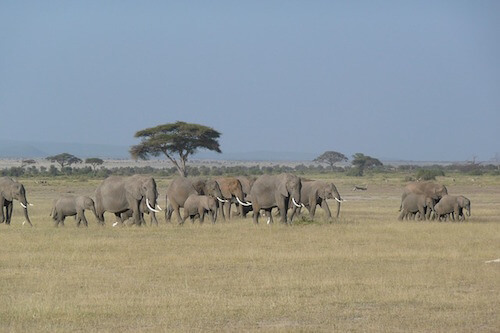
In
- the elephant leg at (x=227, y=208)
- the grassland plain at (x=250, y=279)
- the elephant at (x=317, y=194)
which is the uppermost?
the elephant at (x=317, y=194)

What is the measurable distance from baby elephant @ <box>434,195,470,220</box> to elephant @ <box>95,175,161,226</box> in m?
10.0

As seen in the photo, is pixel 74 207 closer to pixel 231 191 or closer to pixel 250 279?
pixel 231 191

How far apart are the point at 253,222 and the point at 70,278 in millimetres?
15697

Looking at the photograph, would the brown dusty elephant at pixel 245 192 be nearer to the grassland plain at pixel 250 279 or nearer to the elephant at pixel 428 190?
the elephant at pixel 428 190

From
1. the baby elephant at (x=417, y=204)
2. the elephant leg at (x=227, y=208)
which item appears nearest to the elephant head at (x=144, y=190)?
the elephant leg at (x=227, y=208)

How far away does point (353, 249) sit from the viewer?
22.5 meters

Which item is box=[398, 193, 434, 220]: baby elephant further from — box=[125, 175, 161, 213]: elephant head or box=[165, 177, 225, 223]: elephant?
box=[125, 175, 161, 213]: elephant head

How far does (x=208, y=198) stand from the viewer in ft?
104

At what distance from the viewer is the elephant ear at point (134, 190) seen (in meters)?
31.5

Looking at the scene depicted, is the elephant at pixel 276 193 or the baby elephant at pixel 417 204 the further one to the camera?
the baby elephant at pixel 417 204

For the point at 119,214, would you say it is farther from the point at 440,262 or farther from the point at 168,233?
the point at 440,262

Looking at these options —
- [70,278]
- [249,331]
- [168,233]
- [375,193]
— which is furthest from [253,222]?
[375,193]

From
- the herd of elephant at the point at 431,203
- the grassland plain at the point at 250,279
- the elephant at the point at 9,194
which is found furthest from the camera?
the herd of elephant at the point at 431,203

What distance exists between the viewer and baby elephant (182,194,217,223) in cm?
3156
